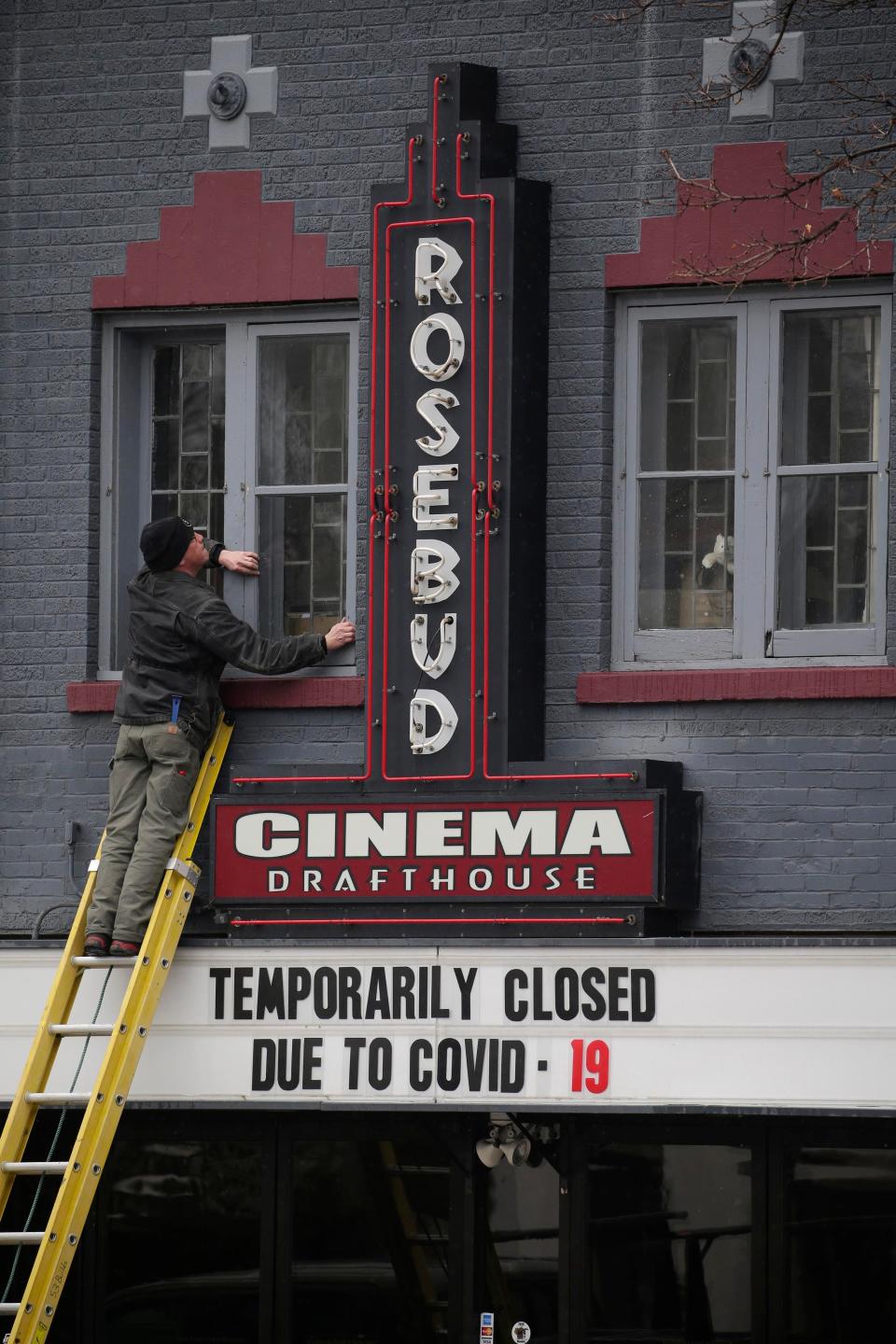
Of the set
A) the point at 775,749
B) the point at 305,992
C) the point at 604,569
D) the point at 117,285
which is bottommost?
the point at 305,992

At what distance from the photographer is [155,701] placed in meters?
11.8

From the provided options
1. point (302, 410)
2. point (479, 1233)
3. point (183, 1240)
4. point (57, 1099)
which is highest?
point (302, 410)

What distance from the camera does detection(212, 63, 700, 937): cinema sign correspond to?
11594 mm

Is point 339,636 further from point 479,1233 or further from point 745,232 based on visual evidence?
point 479,1233

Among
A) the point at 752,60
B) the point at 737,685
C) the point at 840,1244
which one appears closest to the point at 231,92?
the point at 752,60

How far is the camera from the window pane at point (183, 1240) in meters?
12.4

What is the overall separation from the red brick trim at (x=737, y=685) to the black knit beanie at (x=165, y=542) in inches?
80.2

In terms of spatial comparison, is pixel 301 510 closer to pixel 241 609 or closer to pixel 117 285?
pixel 241 609

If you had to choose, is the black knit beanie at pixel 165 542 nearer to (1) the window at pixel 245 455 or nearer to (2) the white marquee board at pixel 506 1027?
(1) the window at pixel 245 455

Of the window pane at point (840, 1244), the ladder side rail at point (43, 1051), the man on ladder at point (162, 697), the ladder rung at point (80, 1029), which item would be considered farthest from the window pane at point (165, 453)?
the window pane at point (840, 1244)

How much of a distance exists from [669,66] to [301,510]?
2.84 m

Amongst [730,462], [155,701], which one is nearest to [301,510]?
[155,701]

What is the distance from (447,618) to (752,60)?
119 inches

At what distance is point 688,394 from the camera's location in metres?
12.1
